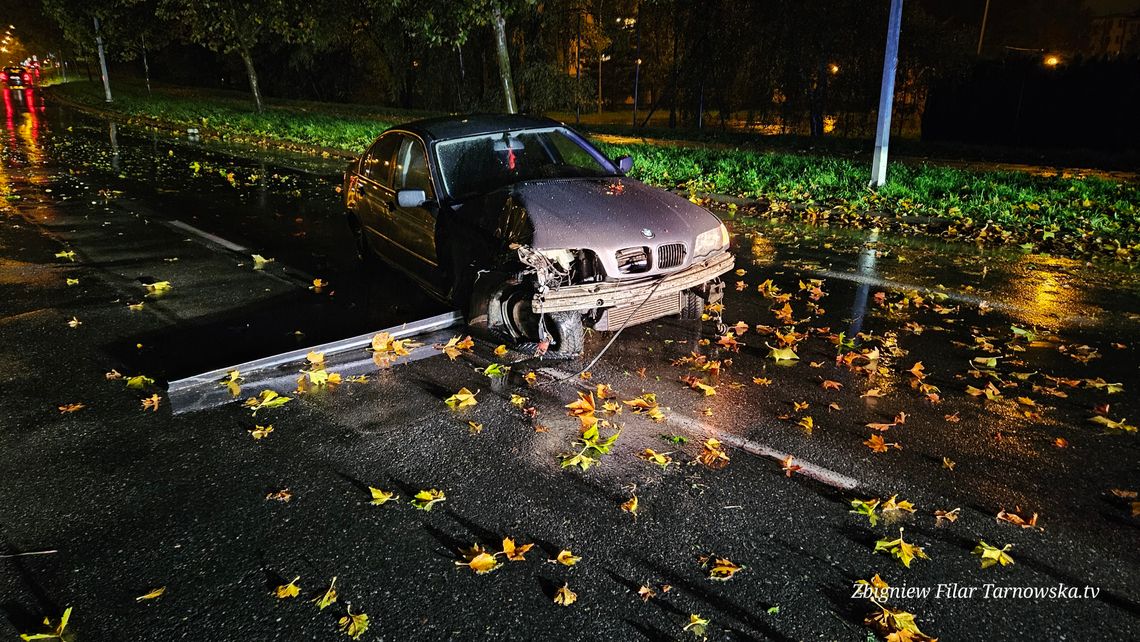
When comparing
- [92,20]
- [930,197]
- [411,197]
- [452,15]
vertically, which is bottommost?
[930,197]

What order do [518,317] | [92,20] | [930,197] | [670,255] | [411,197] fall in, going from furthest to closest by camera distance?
[92,20], [930,197], [411,197], [670,255], [518,317]

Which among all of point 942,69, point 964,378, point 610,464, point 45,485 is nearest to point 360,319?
point 45,485

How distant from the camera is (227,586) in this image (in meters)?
2.97

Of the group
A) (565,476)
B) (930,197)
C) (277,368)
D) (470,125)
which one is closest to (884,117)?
(930,197)

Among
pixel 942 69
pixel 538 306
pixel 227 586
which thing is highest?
pixel 942 69

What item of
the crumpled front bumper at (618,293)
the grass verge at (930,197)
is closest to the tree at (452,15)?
the grass verge at (930,197)

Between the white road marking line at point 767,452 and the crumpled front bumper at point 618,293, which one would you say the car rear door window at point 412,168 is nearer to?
the crumpled front bumper at point 618,293

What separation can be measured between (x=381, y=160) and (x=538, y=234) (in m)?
3.09

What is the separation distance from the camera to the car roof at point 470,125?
6.49 m

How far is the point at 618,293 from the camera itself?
4832 mm

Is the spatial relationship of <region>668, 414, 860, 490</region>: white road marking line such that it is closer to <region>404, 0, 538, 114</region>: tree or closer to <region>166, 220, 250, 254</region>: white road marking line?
<region>166, 220, 250, 254</region>: white road marking line

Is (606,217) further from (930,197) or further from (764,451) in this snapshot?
(930,197)

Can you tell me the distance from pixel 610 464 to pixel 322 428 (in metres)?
1.82

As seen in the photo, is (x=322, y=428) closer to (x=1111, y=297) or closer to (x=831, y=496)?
(x=831, y=496)
